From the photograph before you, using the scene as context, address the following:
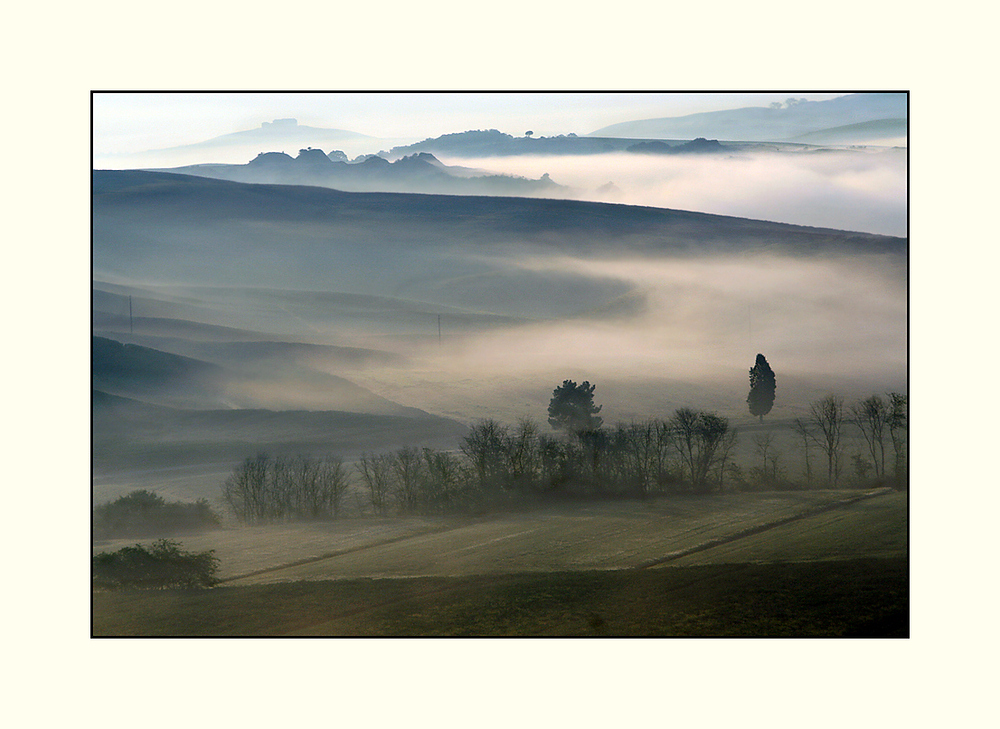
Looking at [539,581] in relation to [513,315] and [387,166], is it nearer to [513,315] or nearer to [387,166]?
[513,315]

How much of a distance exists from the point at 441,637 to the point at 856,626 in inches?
96.4

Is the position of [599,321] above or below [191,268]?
below


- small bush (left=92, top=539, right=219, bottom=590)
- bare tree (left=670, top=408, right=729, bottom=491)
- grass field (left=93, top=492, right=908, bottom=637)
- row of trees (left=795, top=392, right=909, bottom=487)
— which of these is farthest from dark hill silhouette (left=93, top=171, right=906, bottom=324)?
small bush (left=92, top=539, right=219, bottom=590)

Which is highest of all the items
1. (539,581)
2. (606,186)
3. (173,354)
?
(606,186)

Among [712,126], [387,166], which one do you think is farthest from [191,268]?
[712,126]

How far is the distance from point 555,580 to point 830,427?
191cm

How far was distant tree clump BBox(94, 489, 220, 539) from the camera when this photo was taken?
5.00 metres

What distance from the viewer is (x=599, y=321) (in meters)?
5.21

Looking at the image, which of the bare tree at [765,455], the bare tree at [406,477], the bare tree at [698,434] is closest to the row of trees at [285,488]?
the bare tree at [406,477]

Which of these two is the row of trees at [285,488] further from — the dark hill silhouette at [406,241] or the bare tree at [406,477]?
the dark hill silhouette at [406,241]

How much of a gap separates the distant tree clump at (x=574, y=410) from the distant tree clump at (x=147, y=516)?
2.13 meters

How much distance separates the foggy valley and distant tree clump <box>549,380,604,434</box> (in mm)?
36

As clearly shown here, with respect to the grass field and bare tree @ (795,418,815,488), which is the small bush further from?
bare tree @ (795,418,815,488)

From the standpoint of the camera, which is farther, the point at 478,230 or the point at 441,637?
the point at 478,230
